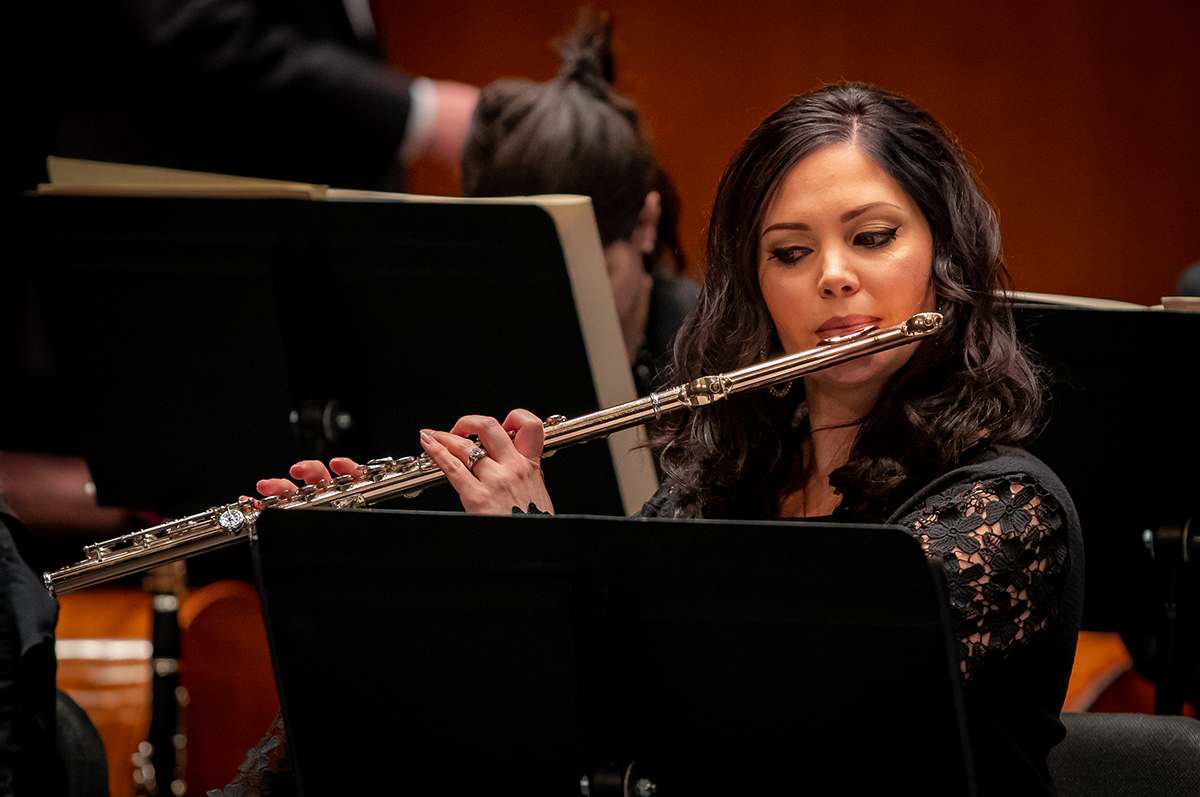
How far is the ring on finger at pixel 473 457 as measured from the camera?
1.27 metres

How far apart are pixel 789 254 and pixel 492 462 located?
38 cm

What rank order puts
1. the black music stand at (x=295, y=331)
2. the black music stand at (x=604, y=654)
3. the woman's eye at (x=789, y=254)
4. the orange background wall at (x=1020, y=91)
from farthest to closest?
the orange background wall at (x=1020, y=91), the black music stand at (x=295, y=331), the woman's eye at (x=789, y=254), the black music stand at (x=604, y=654)

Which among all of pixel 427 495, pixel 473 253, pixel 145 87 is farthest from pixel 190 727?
pixel 145 87

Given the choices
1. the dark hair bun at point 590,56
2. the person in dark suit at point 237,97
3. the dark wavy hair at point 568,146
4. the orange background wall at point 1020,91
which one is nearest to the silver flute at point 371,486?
the dark wavy hair at point 568,146

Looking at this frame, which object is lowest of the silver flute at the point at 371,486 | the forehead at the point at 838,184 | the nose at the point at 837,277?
the silver flute at the point at 371,486

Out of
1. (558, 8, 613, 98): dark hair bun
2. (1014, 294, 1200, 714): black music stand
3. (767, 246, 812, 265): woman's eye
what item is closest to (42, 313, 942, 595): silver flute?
(767, 246, 812, 265): woman's eye

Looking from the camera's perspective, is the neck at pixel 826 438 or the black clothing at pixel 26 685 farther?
the neck at pixel 826 438

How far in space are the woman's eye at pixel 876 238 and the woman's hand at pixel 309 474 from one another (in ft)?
1.92

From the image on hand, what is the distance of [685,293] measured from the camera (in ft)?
7.48

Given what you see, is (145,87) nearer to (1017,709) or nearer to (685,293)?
(685,293)

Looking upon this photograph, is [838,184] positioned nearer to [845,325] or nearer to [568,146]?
[845,325]

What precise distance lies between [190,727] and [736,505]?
3.70ft

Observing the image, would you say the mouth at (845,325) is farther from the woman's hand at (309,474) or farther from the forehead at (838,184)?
the woman's hand at (309,474)

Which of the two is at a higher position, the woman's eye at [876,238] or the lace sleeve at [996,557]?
the woman's eye at [876,238]
